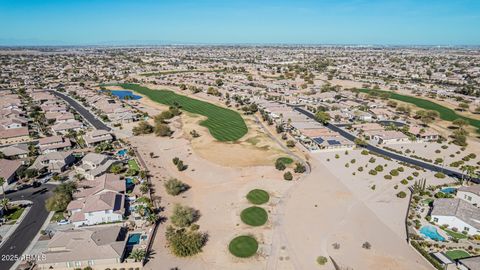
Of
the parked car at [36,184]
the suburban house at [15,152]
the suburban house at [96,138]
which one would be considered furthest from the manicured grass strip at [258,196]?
the suburban house at [15,152]

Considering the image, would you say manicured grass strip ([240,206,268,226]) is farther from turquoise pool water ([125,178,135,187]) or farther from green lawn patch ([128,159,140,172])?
green lawn patch ([128,159,140,172])

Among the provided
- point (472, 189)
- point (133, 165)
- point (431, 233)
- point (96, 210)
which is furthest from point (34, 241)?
point (472, 189)

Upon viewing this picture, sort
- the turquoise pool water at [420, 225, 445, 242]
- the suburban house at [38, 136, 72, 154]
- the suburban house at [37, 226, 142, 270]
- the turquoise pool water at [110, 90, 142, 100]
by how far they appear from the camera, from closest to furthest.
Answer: the suburban house at [37, 226, 142, 270]
the turquoise pool water at [420, 225, 445, 242]
the suburban house at [38, 136, 72, 154]
the turquoise pool water at [110, 90, 142, 100]

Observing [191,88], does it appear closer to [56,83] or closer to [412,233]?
[56,83]

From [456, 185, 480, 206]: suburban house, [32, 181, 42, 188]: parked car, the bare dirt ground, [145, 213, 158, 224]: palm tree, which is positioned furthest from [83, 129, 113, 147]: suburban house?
[456, 185, 480, 206]: suburban house

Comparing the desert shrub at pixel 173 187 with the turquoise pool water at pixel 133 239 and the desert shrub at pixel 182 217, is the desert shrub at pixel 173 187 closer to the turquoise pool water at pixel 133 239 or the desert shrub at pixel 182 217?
the desert shrub at pixel 182 217
